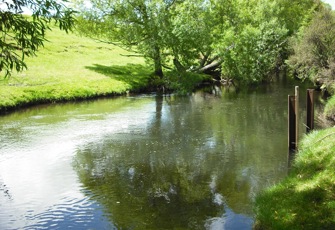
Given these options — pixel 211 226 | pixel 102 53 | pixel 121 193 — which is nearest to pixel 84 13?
pixel 102 53

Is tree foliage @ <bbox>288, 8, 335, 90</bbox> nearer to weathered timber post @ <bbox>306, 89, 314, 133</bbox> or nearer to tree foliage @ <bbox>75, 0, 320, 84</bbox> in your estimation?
tree foliage @ <bbox>75, 0, 320, 84</bbox>

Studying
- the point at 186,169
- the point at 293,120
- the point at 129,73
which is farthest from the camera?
the point at 129,73

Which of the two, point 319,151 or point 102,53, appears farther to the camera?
point 102,53

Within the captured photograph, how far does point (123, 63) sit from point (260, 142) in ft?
132

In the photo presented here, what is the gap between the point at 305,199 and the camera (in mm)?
9438

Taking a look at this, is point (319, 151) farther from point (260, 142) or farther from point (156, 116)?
point (156, 116)

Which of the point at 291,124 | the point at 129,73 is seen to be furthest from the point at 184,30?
the point at 291,124

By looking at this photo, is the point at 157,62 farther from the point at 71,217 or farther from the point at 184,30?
the point at 71,217

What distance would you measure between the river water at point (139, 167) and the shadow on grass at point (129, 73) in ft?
49.6

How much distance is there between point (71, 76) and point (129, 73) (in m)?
9.03

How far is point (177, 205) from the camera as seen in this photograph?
448 inches

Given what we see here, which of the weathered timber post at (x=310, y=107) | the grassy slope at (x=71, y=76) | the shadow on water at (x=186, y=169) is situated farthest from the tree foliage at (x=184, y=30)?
the weathered timber post at (x=310, y=107)

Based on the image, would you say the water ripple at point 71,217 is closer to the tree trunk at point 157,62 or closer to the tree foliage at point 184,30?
the tree foliage at point 184,30

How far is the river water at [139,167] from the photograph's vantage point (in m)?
10.8
